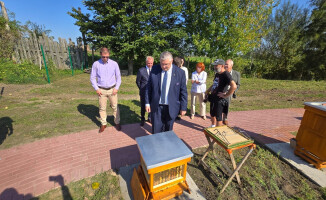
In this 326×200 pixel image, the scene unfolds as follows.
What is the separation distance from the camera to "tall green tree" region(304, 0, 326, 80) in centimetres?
1638

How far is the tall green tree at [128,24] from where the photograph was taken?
1040 centimetres

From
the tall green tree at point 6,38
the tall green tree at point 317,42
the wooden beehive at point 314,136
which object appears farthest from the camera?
the tall green tree at point 317,42

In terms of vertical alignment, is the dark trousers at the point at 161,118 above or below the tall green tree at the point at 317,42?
below

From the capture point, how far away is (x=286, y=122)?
525cm

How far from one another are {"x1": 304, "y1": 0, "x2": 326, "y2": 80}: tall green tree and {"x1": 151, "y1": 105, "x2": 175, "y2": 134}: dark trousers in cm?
2272

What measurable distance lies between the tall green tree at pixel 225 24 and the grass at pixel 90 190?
12.9m

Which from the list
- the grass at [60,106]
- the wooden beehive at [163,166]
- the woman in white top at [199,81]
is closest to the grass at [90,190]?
the wooden beehive at [163,166]

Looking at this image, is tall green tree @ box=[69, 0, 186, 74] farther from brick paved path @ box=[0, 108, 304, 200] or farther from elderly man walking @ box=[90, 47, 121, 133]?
brick paved path @ box=[0, 108, 304, 200]

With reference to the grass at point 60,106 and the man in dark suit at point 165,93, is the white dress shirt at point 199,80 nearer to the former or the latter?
the man in dark suit at point 165,93

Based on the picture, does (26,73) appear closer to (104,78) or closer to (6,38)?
(6,38)

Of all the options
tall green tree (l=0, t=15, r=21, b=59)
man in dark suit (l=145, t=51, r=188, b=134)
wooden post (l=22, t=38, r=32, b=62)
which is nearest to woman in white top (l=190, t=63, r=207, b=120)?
man in dark suit (l=145, t=51, r=188, b=134)

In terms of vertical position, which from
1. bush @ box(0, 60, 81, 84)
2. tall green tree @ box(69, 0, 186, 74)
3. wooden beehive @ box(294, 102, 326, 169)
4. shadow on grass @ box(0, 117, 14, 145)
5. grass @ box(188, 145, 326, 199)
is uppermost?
tall green tree @ box(69, 0, 186, 74)

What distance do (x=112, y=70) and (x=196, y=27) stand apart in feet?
41.8

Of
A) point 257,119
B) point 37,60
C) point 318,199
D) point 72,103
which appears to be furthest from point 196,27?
point 318,199
